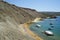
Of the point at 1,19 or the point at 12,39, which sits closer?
the point at 12,39

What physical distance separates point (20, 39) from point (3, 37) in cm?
390

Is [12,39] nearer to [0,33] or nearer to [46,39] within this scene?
[0,33]

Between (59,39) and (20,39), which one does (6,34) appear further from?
(59,39)

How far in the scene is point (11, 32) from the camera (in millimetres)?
30047

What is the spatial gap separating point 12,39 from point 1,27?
12.4 feet

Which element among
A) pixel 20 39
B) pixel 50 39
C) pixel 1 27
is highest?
pixel 1 27

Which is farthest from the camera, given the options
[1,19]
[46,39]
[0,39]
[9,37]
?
[46,39]

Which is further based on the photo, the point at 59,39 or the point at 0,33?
the point at 59,39

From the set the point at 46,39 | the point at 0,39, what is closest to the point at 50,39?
the point at 46,39

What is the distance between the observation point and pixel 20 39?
2967 cm

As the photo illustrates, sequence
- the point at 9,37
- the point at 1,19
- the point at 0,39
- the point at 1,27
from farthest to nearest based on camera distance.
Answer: the point at 1,19 < the point at 1,27 < the point at 9,37 < the point at 0,39

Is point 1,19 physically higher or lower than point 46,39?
higher

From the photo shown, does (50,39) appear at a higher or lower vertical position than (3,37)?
lower

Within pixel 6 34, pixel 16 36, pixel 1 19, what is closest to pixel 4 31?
pixel 6 34
